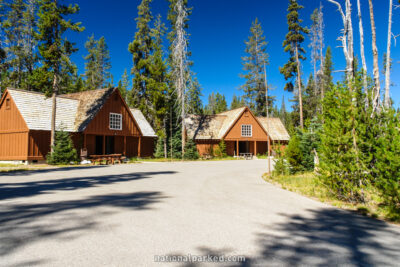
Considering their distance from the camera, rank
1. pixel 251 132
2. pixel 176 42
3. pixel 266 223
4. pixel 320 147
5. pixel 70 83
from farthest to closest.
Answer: pixel 70 83
pixel 251 132
pixel 176 42
pixel 320 147
pixel 266 223

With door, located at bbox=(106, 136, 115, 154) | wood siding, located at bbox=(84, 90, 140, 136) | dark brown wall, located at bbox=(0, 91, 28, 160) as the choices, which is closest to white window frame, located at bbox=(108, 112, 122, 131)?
wood siding, located at bbox=(84, 90, 140, 136)

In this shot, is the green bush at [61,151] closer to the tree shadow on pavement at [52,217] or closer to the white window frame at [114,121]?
the white window frame at [114,121]

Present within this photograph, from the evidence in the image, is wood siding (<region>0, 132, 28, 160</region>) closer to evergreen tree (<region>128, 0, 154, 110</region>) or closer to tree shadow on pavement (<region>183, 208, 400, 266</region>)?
evergreen tree (<region>128, 0, 154, 110</region>)

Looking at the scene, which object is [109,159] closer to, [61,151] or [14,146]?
[61,151]

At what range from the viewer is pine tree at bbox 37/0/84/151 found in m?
20.8

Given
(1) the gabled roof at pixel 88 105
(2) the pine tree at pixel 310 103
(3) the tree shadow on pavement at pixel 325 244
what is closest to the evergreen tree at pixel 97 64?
(1) the gabled roof at pixel 88 105

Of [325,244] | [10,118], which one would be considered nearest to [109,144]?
[10,118]

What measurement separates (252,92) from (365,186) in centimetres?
4697

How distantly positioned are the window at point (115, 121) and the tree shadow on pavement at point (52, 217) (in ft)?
69.8

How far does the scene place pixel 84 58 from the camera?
55094 mm

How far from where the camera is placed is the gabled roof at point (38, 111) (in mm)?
22469

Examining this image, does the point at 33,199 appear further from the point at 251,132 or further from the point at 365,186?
the point at 251,132

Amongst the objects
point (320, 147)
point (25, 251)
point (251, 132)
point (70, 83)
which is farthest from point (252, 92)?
point (25, 251)

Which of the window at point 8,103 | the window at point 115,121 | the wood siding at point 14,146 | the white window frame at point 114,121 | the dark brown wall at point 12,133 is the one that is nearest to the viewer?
the wood siding at point 14,146
